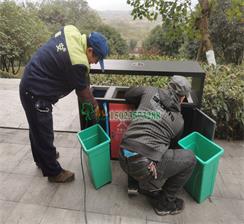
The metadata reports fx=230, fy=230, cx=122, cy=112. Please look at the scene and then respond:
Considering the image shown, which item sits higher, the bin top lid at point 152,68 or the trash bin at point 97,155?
the bin top lid at point 152,68

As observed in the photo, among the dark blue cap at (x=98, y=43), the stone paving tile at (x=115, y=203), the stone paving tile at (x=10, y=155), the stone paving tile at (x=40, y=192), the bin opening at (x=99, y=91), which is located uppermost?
the dark blue cap at (x=98, y=43)

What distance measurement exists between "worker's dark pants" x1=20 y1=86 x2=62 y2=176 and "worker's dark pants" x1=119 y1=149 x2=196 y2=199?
675 mm

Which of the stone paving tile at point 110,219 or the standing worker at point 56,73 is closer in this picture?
the standing worker at point 56,73

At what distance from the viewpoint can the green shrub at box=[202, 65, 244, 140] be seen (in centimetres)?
272

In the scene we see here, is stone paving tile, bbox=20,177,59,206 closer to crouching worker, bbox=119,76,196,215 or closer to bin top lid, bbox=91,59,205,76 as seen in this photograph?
crouching worker, bbox=119,76,196,215

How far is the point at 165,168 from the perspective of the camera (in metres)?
1.70

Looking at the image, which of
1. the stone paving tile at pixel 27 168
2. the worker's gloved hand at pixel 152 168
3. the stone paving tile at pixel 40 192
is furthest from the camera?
the stone paving tile at pixel 27 168

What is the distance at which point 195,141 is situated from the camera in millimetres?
2119

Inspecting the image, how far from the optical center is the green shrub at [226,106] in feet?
8.93

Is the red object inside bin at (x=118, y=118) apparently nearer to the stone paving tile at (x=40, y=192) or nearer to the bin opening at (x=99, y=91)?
the bin opening at (x=99, y=91)

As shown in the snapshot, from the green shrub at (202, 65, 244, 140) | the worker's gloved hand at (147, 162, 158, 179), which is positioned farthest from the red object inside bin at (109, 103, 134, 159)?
the green shrub at (202, 65, 244, 140)

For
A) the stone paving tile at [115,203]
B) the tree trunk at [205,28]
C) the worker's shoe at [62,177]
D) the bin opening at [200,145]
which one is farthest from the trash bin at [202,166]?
the tree trunk at [205,28]

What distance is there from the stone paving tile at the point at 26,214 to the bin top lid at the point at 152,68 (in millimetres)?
1311

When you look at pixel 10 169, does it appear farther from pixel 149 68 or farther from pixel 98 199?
pixel 149 68
